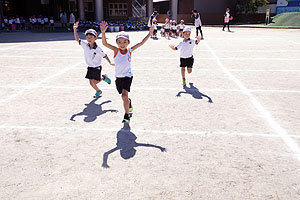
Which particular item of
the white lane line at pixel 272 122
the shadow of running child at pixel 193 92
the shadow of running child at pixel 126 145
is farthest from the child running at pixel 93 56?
the white lane line at pixel 272 122

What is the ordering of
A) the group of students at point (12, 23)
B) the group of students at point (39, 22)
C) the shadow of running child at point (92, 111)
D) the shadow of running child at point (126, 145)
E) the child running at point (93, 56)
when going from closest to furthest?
the shadow of running child at point (126, 145)
the shadow of running child at point (92, 111)
the child running at point (93, 56)
the group of students at point (12, 23)
the group of students at point (39, 22)

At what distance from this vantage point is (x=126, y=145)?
4.11 meters

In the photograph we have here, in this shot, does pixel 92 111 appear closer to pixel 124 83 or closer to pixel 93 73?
pixel 124 83

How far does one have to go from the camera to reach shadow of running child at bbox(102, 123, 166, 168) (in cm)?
382

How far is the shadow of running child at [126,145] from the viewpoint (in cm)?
382

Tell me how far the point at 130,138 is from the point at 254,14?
141 feet

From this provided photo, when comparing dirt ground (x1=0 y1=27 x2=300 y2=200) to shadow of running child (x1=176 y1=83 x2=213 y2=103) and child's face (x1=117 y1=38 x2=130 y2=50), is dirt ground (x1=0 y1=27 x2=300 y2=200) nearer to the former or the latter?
shadow of running child (x1=176 y1=83 x2=213 y2=103)

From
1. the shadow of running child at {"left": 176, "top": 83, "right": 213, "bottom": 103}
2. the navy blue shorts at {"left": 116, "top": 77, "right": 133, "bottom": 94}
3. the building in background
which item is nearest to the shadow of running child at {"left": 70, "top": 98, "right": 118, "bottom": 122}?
the navy blue shorts at {"left": 116, "top": 77, "right": 133, "bottom": 94}

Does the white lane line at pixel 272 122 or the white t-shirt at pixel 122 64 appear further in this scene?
the white t-shirt at pixel 122 64

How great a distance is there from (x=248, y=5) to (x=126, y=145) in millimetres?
40621

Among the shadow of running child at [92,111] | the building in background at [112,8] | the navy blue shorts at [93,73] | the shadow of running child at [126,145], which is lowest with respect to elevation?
the shadow of running child at [126,145]

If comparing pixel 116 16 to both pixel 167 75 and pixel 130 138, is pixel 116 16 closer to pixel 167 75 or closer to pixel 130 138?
pixel 167 75

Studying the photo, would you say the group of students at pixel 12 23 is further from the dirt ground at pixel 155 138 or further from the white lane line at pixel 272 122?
the white lane line at pixel 272 122

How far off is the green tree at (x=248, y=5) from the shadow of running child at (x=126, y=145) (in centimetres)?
3975
